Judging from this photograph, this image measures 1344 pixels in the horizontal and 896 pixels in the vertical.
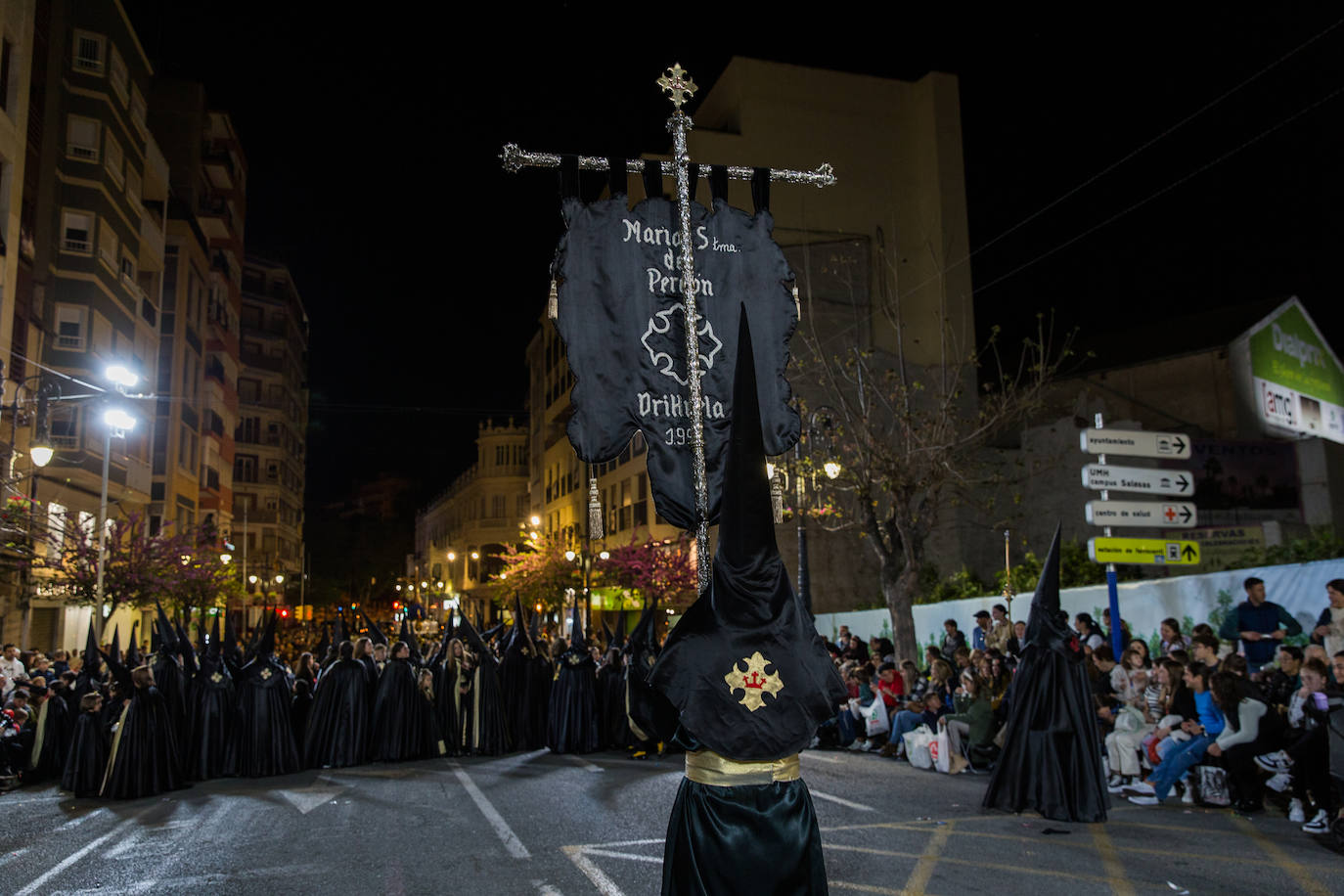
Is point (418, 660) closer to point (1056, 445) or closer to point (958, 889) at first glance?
point (958, 889)

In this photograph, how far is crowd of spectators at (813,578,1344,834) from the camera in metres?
9.64

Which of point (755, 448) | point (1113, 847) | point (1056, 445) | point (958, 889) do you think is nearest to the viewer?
point (755, 448)

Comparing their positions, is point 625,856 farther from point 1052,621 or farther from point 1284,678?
point 1284,678

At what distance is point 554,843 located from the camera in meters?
8.91

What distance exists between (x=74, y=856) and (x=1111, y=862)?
8.79m

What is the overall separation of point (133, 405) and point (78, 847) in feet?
80.9

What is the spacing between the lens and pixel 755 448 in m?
4.35

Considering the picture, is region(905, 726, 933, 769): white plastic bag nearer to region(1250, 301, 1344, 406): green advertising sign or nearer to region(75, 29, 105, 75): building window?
region(1250, 301, 1344, 406): green advertising sign

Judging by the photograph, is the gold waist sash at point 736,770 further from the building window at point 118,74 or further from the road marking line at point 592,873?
the building window at point 118,74

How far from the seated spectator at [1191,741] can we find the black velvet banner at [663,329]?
6924 mm

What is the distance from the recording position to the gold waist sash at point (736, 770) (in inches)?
179

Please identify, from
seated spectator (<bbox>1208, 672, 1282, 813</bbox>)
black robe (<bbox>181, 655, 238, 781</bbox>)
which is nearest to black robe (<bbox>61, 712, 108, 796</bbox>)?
black robe (<bbox>181, 655, 238, 781</bbox>)

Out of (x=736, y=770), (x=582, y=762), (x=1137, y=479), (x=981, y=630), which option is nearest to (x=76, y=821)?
(x=582, y=762)

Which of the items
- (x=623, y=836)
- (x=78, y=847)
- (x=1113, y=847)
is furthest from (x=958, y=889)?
(x=78, y=847)
